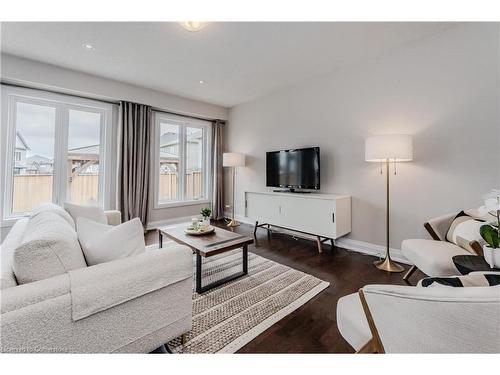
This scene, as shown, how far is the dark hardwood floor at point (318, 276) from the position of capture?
1.36m

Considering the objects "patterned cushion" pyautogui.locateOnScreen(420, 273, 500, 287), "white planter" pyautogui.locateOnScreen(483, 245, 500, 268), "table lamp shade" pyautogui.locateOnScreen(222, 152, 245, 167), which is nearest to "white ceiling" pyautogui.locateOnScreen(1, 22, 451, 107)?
"table lamp shade" pyautogui.locateOnScreen(222, 152, 245, 167)

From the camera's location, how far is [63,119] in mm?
3408

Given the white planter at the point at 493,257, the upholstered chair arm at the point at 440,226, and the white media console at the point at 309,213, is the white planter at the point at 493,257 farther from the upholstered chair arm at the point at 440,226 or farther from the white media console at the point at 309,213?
the white media console at the point at 309,213

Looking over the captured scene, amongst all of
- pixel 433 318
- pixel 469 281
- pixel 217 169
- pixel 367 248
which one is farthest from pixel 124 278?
pixel 217 169

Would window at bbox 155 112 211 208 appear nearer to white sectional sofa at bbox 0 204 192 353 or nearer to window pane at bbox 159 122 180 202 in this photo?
window pane at bbox 159 122 180 202

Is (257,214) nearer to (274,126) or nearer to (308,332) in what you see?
(274,126)

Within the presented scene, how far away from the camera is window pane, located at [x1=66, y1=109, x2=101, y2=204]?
3.50 meters

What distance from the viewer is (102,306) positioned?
37.4 inches

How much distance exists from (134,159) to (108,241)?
10.1 ft

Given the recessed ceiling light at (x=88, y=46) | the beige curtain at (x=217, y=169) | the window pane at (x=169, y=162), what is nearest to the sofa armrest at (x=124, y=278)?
the recessed ceiling light at (x=88, y=46)

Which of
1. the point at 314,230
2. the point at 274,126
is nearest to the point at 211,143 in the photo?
Result: the point at 274,126

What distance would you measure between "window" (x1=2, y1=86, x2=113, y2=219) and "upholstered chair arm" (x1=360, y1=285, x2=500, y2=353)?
10.3 feet

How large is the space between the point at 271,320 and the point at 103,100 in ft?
13.6

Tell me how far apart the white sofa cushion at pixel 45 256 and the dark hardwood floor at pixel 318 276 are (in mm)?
1047
